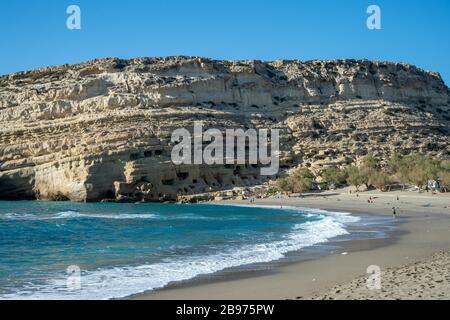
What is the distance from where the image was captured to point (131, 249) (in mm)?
19391

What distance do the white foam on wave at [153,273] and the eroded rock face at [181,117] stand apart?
3807 cm

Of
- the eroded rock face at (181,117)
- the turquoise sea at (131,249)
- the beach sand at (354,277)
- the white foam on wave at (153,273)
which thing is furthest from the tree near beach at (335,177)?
the white foam on wave at (153,273)

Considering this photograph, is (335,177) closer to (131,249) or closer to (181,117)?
(181,117)

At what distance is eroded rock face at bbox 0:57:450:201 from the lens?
56.9 meters

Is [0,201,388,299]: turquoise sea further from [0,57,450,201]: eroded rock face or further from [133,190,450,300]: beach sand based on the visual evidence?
[0,57,450,201]: eroded rock face

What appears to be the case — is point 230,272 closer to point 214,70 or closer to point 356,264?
point 356,264

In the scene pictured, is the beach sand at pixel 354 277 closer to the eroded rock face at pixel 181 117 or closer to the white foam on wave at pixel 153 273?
the white foam on wave at pixel 153 273

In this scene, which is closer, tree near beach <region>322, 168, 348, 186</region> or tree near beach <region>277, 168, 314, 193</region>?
tree near beach <region>277, 168, 314, 193</region>

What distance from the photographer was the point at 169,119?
6519 cm

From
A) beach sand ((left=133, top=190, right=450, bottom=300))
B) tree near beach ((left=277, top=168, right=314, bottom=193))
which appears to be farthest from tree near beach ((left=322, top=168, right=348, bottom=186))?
beach sand ((left=133, top=190, right=450, bottom=300))

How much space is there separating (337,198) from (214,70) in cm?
3423

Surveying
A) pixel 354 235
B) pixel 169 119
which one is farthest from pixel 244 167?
pixel 354 235

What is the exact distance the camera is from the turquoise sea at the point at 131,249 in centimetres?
1239

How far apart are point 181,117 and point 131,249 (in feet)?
156
